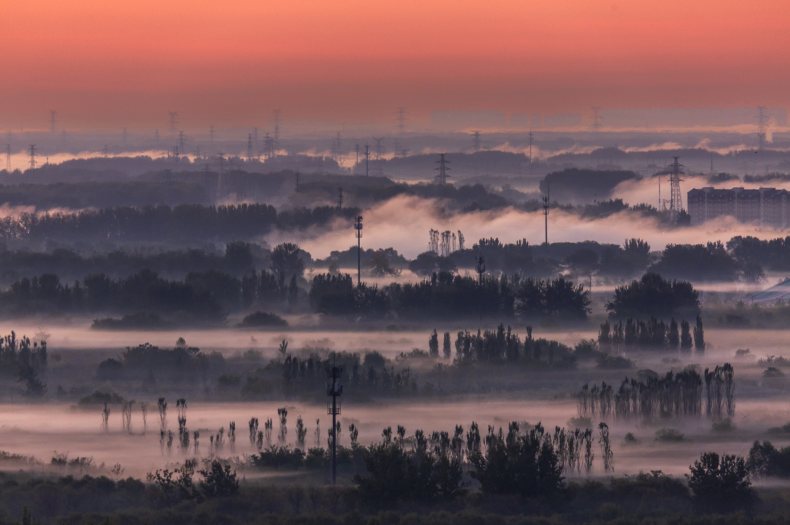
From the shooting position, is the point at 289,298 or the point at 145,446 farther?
the point at 289,298

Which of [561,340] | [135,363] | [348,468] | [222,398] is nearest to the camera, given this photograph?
[348,468]

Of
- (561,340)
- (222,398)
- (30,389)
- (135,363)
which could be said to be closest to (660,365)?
(561,340)

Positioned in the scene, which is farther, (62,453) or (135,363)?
(135,363)

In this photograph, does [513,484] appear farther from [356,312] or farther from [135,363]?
[356,312]

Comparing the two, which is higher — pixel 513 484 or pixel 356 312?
pixel 356 312

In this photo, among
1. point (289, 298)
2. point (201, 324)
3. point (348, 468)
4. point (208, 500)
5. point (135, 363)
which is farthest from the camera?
point (289, 298)

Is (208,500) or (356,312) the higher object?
(356,312)

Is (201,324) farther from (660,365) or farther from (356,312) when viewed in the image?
(660,365)

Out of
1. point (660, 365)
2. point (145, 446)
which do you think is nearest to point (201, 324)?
point (660, 365)

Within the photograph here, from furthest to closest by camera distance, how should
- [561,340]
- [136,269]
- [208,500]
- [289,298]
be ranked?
[136,269]
[289,298]
[561,340]
[208,500]

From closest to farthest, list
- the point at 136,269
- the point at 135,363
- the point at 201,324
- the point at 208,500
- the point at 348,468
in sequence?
the point at 208,500, the point at 348,468, the point at 135,363, the point at 201,324, the point at 136,269
